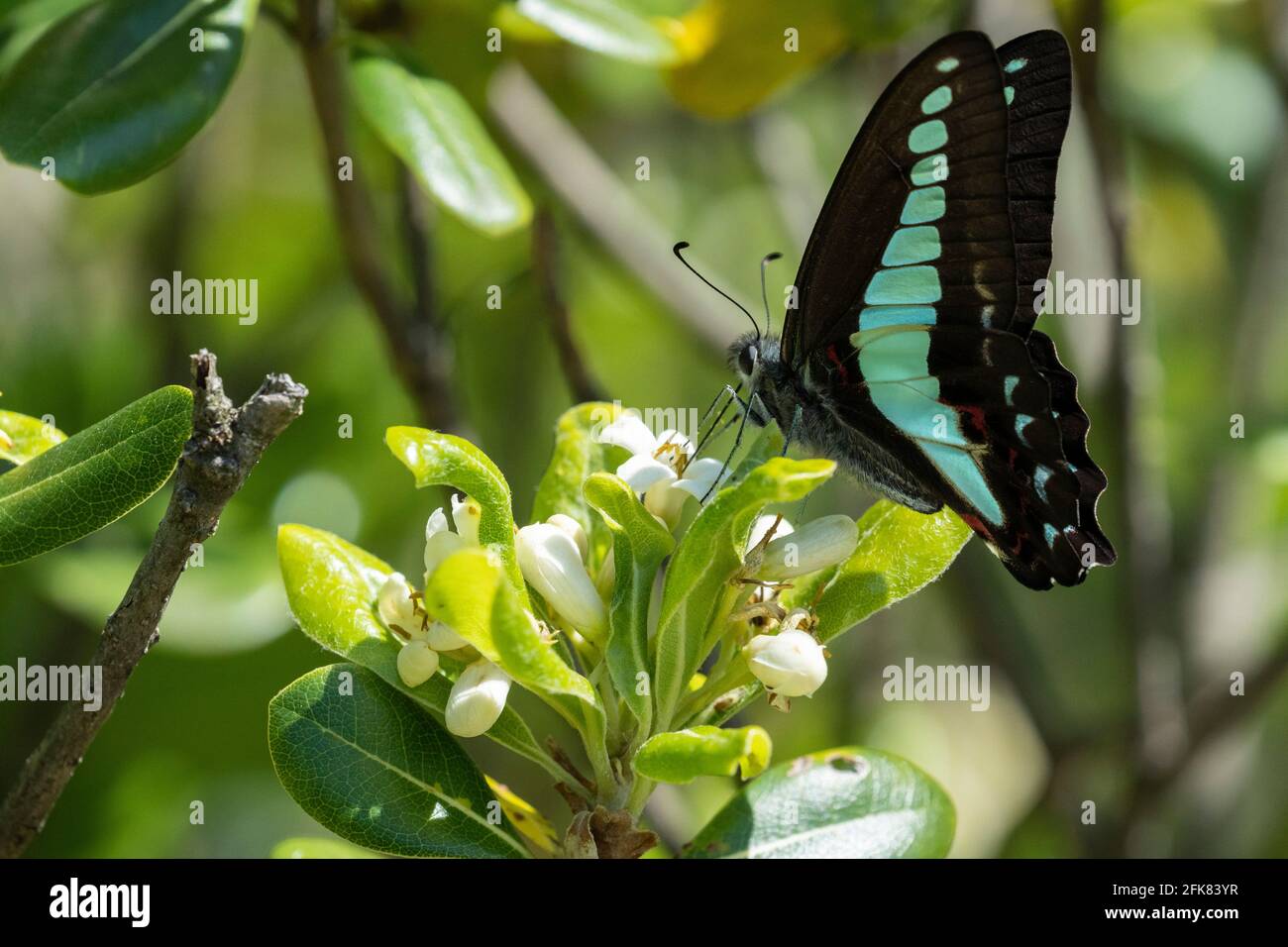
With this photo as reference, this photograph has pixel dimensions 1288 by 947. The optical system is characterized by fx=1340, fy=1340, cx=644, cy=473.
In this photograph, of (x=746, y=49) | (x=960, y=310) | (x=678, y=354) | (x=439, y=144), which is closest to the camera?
(x=439, y=144)

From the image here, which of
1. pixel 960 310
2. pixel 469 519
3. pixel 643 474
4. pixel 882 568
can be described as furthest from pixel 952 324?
pixel 469 519

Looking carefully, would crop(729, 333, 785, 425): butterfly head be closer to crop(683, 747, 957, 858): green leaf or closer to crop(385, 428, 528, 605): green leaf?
crop(683, 747, 957, 858): green leaf

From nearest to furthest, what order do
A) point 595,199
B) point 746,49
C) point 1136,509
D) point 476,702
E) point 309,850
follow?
point 476,702, point 309,850, point 746,49, point 1136,509, point 595,199

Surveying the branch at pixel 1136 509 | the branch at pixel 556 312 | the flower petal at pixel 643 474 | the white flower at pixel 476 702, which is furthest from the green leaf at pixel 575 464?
the branch at pixel 1136 509

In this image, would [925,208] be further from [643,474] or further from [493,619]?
[493,619]
